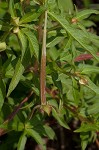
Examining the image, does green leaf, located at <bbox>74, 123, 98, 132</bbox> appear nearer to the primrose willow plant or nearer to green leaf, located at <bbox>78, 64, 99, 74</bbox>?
the primrose willow plant

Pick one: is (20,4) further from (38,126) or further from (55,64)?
(38,126)

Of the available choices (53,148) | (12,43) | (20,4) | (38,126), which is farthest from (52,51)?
(53,148)

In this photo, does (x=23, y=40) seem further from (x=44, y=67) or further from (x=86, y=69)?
(x=86, y=69)

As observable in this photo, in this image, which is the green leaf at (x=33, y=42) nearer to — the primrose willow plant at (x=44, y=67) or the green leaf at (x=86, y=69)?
the primrose willow plant at (x=44, y=67)

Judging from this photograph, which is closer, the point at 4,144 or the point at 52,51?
the point at 52,51

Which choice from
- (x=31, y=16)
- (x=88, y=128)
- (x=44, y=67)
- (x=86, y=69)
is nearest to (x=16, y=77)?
(x=44, y=67)

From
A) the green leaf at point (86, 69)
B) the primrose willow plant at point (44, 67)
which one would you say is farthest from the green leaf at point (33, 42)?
the green leaf at point (86, 69)

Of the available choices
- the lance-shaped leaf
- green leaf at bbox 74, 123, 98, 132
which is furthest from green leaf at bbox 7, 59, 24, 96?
green leaf at bbox 74, 123, 98, 132

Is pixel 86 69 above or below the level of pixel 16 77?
below
